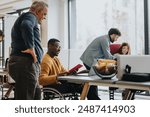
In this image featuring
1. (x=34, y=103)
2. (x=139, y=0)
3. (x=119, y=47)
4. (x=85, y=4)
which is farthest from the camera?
(x=85, y=4)

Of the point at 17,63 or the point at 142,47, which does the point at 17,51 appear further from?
the point at 142,47

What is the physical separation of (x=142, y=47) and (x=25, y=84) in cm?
332

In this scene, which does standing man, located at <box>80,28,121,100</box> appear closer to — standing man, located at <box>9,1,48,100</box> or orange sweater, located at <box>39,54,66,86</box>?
orange sweater, located at <box>39,54,66,86</box>

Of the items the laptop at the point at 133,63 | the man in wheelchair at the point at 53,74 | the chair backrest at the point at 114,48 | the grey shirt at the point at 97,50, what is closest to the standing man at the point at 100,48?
the grey shirt at the point at 97,50

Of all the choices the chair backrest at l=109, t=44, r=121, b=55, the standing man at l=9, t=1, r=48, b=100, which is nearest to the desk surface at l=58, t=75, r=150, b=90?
the standing man at l=9, t=1, r=48, b=100

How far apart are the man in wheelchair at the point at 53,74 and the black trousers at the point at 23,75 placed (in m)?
0.65

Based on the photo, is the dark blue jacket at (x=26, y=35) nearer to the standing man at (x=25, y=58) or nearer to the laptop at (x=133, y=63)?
the standing man at (x=25, y=58)

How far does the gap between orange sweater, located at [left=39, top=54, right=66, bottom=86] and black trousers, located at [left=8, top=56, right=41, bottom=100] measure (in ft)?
2.11

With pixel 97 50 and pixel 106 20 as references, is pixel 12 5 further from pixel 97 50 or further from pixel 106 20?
pixel 97 50

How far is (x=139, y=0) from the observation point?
5.30m

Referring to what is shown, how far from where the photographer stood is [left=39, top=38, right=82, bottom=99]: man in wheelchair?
3.25 metres

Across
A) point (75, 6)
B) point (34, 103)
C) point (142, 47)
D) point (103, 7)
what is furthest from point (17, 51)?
point (75, 6)

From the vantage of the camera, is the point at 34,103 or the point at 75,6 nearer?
the point at 34,103

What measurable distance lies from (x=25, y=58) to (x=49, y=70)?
3.01 ft
